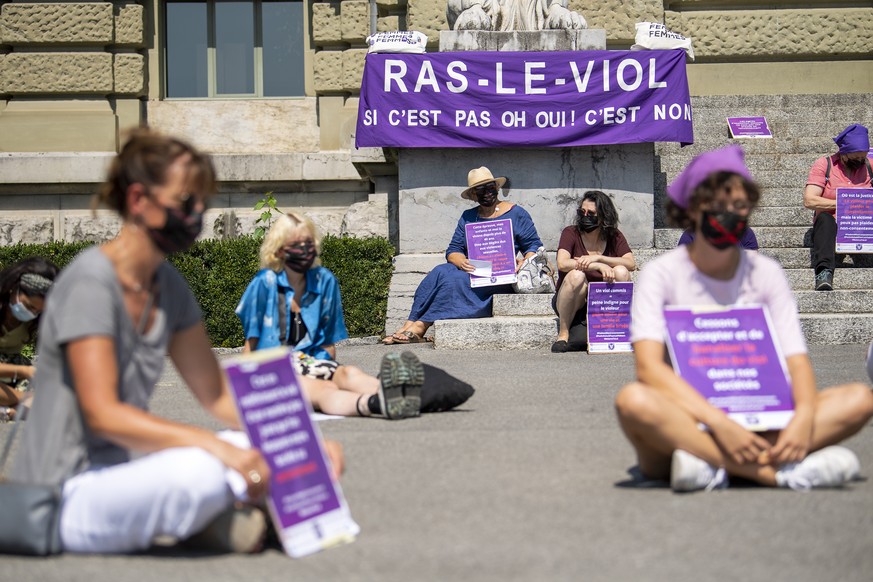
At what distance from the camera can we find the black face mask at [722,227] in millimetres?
4605

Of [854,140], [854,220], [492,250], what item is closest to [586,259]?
[492,250]

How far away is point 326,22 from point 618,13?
3.64 meters

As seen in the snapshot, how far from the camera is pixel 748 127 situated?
1386 cm

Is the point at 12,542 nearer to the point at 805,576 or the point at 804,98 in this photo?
the point at 805,576

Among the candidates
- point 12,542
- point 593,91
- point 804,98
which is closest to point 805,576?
point 12,542

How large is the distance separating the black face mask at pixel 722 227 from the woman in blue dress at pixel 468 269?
239 inches

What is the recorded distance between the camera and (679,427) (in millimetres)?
4422

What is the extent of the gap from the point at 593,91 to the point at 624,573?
8.84 meters

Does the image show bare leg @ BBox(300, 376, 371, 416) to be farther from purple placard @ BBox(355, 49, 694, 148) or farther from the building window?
the building window

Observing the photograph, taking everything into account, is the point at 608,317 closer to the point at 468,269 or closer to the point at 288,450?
the point at 468,269

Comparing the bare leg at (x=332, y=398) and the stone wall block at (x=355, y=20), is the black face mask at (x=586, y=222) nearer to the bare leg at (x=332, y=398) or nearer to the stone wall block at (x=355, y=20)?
the bare leg at (x=332, y=398)

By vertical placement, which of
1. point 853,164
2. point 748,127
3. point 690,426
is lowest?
point 690,426

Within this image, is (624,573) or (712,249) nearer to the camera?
(624,573)

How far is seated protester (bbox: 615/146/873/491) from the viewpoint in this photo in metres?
4.45
